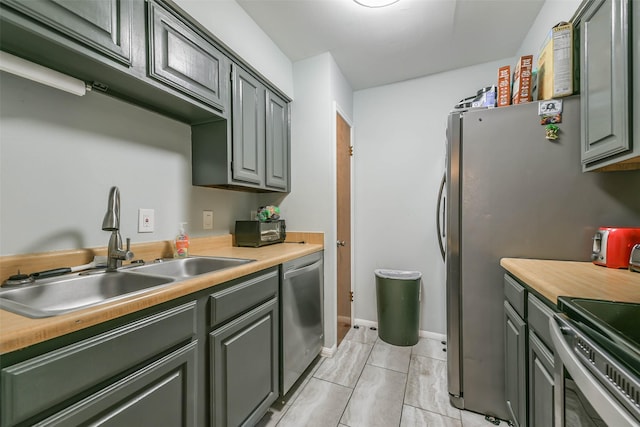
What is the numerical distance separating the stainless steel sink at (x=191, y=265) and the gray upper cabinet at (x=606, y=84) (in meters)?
1.66

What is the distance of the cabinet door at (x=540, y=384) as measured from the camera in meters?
0.91

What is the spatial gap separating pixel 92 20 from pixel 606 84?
2.02 meters

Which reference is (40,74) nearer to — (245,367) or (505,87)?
(245,367)

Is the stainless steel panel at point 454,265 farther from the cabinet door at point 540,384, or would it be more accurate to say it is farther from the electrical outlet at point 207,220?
the electrical outlet at point 207,220

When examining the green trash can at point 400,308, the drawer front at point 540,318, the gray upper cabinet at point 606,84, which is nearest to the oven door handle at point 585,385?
the drawer front at point 540,318

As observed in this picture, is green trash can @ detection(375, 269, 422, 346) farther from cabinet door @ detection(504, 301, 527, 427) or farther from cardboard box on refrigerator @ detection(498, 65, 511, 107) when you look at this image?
cardboard box on refrigerator @ detection(498, 65, 511, 107)

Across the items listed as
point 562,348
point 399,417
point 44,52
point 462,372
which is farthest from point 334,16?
point 399,417

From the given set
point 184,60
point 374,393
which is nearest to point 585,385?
point 374,393

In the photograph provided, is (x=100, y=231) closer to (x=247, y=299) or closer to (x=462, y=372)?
(x=247, y=299)

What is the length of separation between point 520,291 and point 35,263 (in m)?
2.02

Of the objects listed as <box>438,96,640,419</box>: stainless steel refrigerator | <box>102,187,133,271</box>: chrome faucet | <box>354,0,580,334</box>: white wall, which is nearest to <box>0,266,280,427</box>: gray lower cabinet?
<box>102,187,133,271</box>: chrome faucet

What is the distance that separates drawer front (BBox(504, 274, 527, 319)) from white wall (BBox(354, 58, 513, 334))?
1.07 m

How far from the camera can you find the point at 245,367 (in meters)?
1.20

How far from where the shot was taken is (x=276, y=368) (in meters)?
1.44
